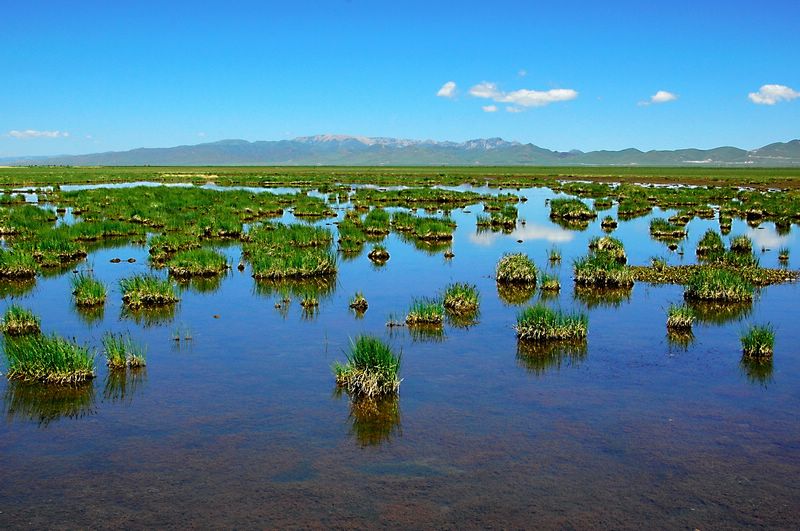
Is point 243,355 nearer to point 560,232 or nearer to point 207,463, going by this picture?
point 207,463

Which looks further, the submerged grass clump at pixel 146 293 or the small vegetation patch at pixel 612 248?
the small vegetation patch at pixel 612 248

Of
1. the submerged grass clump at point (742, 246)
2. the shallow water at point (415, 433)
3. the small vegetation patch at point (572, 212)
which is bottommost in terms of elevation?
the shallow water at point (415, 433)

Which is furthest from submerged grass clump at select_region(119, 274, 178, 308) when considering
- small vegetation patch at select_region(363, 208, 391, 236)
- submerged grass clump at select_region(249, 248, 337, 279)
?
small vegetation patch at select_region(363, 208, 391, 236)

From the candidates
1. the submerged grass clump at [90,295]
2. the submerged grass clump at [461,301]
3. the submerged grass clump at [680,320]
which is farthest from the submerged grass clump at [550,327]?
the submerged grass clump at [90,295]

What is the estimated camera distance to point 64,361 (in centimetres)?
1182

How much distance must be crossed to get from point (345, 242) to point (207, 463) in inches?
815

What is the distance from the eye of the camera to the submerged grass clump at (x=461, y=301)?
1784 centimetres

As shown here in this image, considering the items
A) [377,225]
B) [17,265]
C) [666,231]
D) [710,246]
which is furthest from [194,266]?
[666,231]

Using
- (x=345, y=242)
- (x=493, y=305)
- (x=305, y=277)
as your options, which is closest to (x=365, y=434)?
(x=493, y=305)

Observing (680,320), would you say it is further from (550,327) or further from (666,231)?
(666,231)

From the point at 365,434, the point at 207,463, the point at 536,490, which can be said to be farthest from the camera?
the point at 365,434

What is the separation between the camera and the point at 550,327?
14.9 metres

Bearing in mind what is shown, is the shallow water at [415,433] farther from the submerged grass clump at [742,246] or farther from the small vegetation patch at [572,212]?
the small vegetation patch at [572,212]

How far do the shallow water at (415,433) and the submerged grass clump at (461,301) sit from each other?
1.11 m
